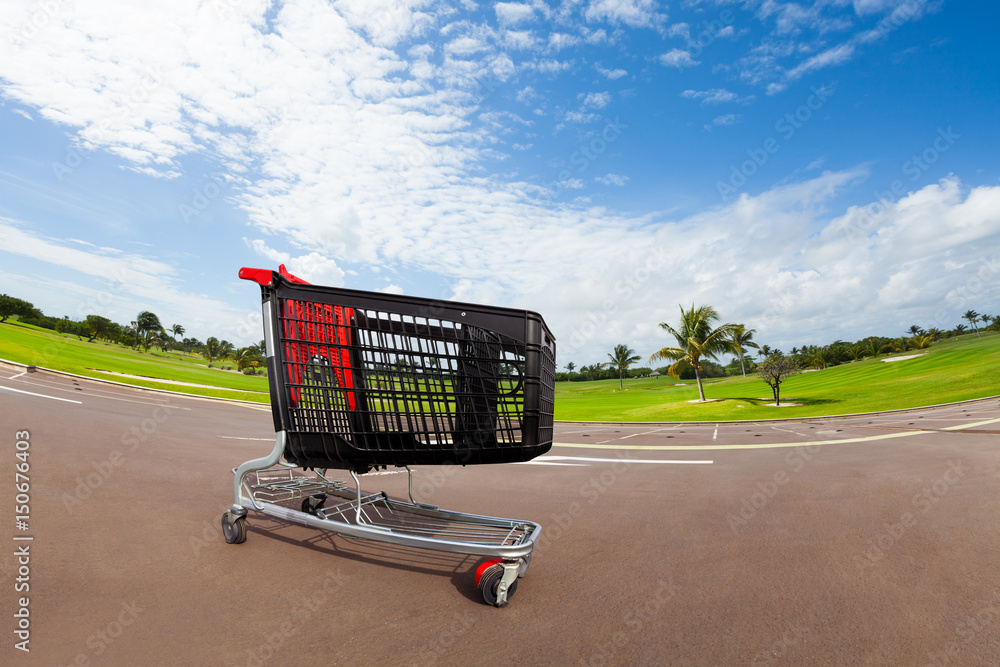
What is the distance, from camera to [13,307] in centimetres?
6712

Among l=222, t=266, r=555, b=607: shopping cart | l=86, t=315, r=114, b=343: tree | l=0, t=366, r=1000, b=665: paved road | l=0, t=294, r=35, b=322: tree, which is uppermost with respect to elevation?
l=0, t=294, r=35, b=322: tree

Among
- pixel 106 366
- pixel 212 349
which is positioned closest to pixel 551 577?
pixel 106 366

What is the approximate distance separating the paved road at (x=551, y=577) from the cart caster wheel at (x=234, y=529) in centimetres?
6

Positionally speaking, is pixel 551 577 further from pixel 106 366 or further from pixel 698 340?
pixel 106 366

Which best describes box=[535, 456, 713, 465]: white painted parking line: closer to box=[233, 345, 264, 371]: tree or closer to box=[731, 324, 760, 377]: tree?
box=[731, 324, 760, 377]: tree

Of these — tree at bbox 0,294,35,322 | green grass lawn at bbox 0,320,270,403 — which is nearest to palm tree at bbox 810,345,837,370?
green grass lawn at bbox 0,320,270,403

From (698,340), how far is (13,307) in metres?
95.1

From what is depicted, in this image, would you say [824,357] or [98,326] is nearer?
[98,326]

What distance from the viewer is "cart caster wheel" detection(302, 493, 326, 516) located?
12.6ft

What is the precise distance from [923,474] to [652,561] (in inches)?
188

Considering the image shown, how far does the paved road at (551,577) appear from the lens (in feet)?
6.73

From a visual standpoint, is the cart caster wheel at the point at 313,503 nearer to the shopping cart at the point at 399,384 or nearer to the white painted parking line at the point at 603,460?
the shopping cart at the point at 399,384

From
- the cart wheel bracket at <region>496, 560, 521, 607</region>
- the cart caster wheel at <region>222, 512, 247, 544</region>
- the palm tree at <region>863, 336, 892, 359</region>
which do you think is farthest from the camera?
the palm tree at <region>863, 336, 892, 359</region>

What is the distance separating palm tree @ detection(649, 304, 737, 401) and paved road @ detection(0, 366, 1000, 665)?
2414 centimetres
